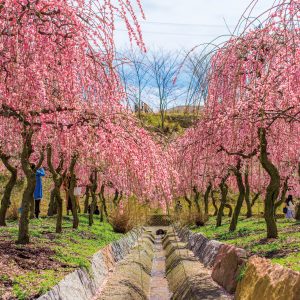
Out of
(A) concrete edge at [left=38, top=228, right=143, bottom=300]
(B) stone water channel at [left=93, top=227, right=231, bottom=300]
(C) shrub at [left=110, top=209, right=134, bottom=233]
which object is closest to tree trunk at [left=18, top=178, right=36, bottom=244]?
(A) concrete edge at [left=38, top=228, right=143, bottom=300]

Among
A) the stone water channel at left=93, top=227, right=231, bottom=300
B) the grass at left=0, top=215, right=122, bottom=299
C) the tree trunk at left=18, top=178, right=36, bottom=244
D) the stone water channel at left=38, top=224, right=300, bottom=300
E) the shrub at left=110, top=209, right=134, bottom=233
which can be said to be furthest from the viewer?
the shrub at left=110, top=209, right=134, bottom=233

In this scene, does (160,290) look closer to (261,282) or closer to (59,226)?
(59,226)

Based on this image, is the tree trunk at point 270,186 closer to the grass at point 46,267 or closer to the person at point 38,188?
the grass at point 46,267

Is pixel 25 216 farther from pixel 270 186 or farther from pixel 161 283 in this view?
pixel 270 186

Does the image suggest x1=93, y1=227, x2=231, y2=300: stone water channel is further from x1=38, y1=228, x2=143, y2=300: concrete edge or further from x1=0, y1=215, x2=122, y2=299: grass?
x1=0, y1=215, x2=122, y2=299: grass

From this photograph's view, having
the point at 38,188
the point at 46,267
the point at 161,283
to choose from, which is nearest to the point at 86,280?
the point at 46,267

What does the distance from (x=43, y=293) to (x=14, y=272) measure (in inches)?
69.0

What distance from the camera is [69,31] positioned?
6496 millimetres

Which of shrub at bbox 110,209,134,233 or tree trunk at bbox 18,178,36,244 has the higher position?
tree trunk at bbox 18,178,36,244

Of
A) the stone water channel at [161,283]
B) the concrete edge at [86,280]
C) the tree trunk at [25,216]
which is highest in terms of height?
the tree trunk at [25,216]

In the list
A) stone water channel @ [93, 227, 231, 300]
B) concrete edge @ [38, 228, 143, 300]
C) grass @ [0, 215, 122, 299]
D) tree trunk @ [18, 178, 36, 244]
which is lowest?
stone water channel @ [93, 227, 231, 300]

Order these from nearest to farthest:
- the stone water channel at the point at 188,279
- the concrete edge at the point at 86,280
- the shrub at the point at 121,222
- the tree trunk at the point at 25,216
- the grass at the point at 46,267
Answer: the stone water channel at the point at 188,279, the grass at the point at 46,267, the concrete edge at the point at 86,280, the tree trunk at the point at 25,216, the shrub at the point at 121,222

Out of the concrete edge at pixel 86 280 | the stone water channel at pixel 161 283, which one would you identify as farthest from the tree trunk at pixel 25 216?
the stone water channel at pixel 161 283

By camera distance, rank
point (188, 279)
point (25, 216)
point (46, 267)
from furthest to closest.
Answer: point (25, 216) < point (188, 279) < point (46, 267)
